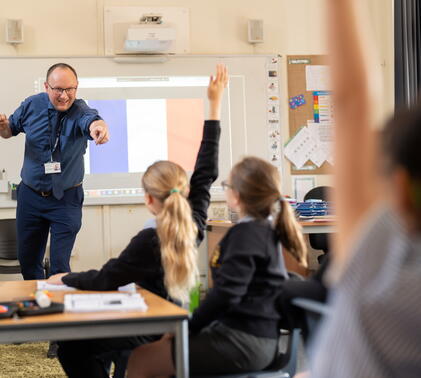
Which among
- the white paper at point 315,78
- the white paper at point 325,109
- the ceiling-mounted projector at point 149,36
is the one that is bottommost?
the white paper at point 325,109

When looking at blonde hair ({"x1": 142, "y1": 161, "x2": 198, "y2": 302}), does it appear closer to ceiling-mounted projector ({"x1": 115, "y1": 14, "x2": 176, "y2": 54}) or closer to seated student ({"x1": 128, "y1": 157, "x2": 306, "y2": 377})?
seated student ({"x1": 128, "y1": 157, "x2": 306, "y2": 377})

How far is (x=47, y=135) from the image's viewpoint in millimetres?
3967

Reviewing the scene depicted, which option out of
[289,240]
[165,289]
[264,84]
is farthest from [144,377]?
[264,84]

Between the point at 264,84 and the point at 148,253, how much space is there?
3.99m

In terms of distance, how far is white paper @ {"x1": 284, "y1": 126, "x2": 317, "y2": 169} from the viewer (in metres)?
6.10

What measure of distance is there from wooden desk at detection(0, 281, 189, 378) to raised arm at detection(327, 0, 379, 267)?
1138 millimetres

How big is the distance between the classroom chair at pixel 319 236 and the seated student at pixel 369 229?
471 centimetres

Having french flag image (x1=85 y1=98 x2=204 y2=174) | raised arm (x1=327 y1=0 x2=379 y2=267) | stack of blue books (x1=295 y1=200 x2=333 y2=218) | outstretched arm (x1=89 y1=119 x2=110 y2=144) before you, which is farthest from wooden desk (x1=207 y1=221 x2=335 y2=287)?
raised arm (x1=327 y1=0 x2=379 y2=267)

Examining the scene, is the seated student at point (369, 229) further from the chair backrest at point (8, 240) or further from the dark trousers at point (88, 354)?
the chair backrest at point (8, 240)

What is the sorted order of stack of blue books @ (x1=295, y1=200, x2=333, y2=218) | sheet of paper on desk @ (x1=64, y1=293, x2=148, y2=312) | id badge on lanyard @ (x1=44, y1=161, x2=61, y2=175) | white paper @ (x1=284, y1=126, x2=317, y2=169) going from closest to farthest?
sheet of paper on desk @ (x1=64, y1=293, x2=148, y2=312), id badge on lanyard @ (x1=44, y1=161, x2=61, y2=175), stack of blue books @ (x1=295, y1=200, x2=333, y2=218), white paper @ (x1=284, y1=126, x2=317, y2=169)

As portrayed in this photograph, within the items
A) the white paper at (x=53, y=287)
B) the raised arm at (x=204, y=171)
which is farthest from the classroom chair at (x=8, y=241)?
the raised arm at (x=204, y=171)

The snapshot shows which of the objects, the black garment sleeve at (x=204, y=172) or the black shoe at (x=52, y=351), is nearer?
the black garment sleeve at (x=204, y=172)

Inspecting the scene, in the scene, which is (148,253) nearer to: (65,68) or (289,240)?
(289,240)

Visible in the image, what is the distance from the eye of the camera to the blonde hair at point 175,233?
2191 millimetres
